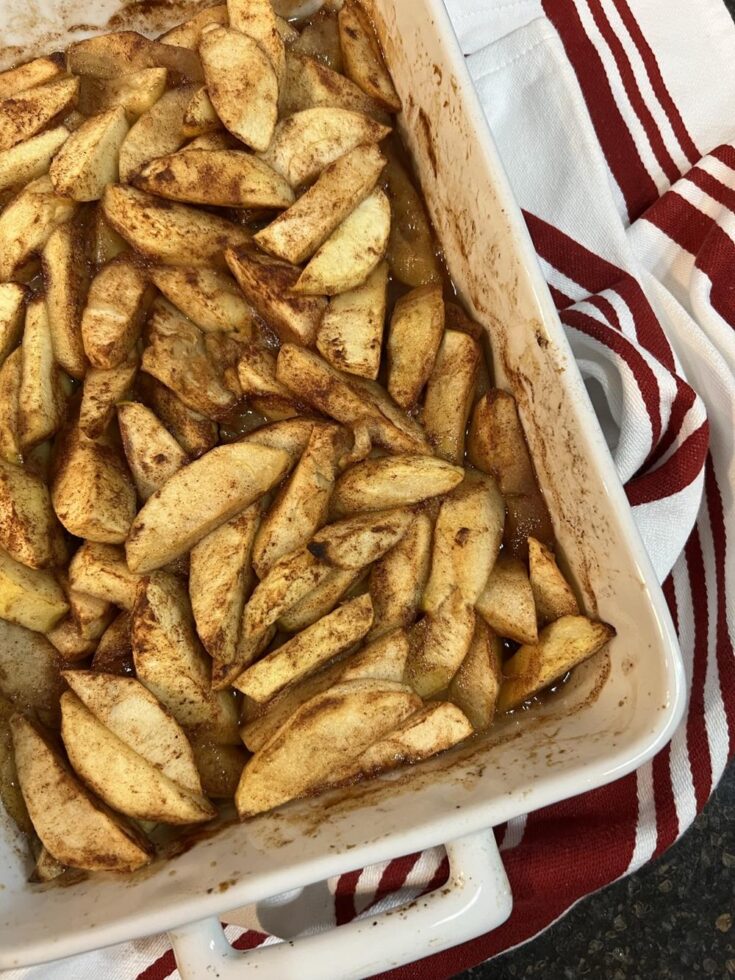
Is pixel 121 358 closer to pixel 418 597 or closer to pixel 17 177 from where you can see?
pixel 17 177

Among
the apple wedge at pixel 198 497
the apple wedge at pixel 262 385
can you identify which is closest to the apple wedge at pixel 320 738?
the apple wedge at pixel 198 497

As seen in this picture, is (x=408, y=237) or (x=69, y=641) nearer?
(x=69, y=641)

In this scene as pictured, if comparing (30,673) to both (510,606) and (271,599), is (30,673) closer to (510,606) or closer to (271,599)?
(271,599)

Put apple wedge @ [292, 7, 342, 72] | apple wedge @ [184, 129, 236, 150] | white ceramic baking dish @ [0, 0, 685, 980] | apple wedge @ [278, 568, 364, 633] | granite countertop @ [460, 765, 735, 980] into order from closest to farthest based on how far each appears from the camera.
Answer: white ceramic baking dish @ [0, 0, 685, 980] → apple wedge @ [278, 568, 364, 633] → apple wedge @ [184, 129, 236, 150] → apple wedge @ [292, 7, 342, 72] → granite countertop @ [460, 765, 735, 980]

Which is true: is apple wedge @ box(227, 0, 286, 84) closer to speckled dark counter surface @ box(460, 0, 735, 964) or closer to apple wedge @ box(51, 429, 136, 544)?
apple wedge @ box(51, 429, 136, 544)

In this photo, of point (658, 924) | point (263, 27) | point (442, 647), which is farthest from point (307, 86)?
point (658, 924)

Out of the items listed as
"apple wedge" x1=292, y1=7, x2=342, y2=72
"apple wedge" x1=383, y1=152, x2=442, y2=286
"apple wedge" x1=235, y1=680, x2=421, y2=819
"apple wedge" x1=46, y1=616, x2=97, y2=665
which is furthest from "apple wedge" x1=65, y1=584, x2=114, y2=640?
"apple wedge" x1=292, y1=7, x2=342, y2=72

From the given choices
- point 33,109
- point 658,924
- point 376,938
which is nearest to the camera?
point 376,938
